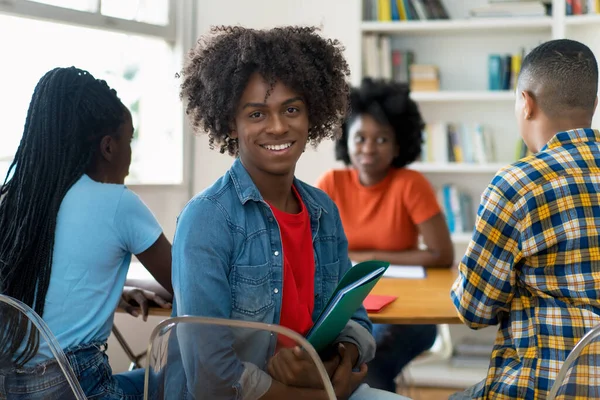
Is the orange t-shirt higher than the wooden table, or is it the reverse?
the orange t-shirt

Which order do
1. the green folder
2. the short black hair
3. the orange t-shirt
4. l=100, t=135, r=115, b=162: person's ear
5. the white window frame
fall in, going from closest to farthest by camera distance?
the green folder → the short black hair → l=100, t=135, r=115, b=162: person's ear → the orange t-shirt → the white window frame

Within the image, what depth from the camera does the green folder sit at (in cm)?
128

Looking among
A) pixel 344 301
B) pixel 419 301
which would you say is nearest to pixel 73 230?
pixel 344 301

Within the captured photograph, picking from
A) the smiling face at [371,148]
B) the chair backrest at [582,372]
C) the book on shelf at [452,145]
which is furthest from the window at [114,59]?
the chair backrest at [582,372]

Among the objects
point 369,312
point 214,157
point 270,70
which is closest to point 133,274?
point 369,312

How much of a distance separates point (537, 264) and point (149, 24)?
9.29 feet

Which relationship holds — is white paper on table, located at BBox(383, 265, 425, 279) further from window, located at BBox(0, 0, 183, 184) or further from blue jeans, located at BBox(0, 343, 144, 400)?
window, located at BBox(0, 0, 183, 184)

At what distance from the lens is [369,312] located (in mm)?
1894

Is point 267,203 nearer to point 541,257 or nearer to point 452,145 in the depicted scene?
point 541,257

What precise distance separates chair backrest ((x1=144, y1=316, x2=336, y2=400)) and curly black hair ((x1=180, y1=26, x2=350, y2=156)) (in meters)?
0.70

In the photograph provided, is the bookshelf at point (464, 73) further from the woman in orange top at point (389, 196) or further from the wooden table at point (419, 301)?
the wooden table at point (419, 301)

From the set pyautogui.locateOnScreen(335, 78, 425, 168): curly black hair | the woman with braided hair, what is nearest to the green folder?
the woman with braided hair

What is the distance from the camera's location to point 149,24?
12.7 feet

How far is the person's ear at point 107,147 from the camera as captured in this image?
1.83 metres
